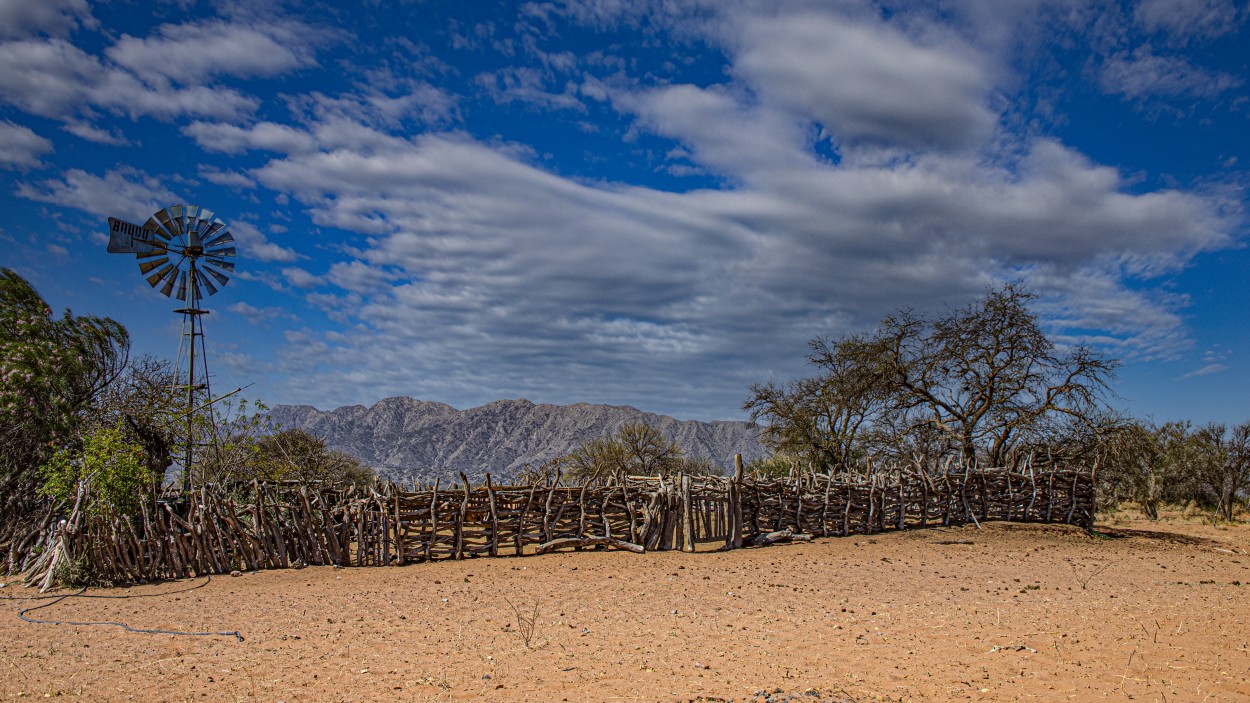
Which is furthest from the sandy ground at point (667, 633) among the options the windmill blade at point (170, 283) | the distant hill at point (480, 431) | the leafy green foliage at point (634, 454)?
the distant hill at point (480, 431)

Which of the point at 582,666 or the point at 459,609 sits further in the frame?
the point at 459,609

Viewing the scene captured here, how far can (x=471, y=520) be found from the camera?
13523 millimetres

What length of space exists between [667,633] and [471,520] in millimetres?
6572

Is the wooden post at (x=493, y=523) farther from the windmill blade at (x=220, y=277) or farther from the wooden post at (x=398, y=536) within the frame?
the windmill blade at (x=220, y=277)

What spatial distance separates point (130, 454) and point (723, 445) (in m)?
104

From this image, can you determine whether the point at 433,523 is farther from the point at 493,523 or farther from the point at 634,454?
the point at 634,454

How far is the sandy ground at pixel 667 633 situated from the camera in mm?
5836

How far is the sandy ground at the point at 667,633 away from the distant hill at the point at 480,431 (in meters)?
69.5

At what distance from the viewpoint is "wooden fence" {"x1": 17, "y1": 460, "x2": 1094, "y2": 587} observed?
11328mm

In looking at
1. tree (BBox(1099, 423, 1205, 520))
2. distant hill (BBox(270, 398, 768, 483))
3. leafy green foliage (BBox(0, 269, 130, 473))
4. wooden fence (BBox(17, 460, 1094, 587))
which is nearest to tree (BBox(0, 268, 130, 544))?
leafy green foliage (BBox(0, 269, 130, 473))

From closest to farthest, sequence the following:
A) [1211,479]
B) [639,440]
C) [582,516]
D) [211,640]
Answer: [211,640], [582,516], [1211,479], [639,440]

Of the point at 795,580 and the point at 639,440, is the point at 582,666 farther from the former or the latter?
the point at 639,440

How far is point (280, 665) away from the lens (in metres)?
6.64

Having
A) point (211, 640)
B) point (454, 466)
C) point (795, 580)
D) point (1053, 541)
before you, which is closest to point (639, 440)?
point (1053, 541)
